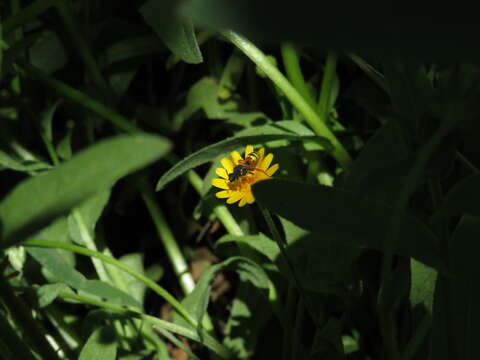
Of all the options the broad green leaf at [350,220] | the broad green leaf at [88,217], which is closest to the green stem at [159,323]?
the broad green leaf at [88,217]

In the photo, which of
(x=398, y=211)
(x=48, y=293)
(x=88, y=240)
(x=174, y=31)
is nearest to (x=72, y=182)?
(x=398, y=211)

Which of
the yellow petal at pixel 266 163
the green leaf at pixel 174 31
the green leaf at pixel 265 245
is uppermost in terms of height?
the green leaf at pixel 174 31

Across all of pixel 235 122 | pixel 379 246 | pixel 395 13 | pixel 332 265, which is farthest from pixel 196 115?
pixel 395 13

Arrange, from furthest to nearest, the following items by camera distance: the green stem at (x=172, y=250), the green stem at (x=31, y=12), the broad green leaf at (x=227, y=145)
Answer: the green stem at (x=172, y=250), the green stem at (x=31, y=12), the broad green leaf at (x=227, y=145)

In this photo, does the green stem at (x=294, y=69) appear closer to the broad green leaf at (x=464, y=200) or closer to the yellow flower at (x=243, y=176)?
the yellow flower at (x=243, y=176)

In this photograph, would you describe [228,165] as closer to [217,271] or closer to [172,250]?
[217,271]

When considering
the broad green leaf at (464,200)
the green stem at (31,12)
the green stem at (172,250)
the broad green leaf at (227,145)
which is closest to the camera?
the broad green leaf at (464,200)

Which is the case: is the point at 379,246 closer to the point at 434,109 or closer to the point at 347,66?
the point at 434,109
